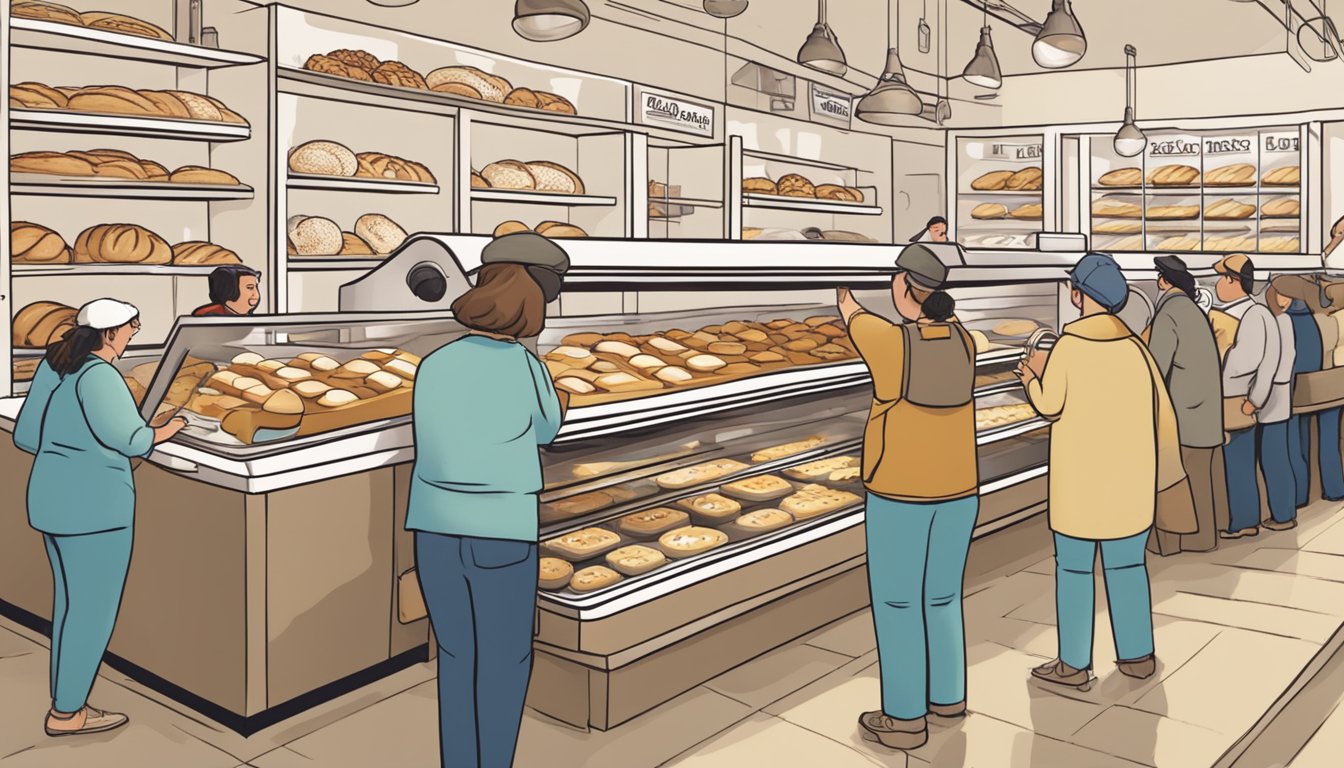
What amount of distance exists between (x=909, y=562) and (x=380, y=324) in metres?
1.90

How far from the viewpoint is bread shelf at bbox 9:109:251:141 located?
14.1 feet

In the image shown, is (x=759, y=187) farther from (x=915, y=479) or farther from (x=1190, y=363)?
(x=915, y=479)

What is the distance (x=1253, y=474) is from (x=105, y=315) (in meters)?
5.32

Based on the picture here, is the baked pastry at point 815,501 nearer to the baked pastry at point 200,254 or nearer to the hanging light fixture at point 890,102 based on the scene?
the hanging light fixture at point 890,102

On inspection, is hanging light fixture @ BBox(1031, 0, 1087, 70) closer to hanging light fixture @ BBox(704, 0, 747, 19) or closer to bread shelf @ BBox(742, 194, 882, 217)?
hanging light fixture @ BBox(704, 0, 747, 19)

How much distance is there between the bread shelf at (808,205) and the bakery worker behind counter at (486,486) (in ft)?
18.7

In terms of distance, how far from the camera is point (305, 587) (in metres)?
2.98

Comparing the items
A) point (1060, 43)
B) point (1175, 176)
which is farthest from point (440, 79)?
point (1175, 176)

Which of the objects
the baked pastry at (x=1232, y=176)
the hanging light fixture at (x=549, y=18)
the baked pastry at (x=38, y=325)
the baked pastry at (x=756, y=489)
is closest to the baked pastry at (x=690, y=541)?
the baked pastry at (x=756, y=489)

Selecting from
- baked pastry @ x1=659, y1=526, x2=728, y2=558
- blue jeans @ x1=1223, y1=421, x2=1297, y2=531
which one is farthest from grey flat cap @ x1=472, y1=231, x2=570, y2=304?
blue jeans @ x1=1223, y1=421, x2=1297, y2=531

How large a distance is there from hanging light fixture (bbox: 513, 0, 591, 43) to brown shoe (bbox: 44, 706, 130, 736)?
263 centimetres

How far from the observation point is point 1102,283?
3303 mm

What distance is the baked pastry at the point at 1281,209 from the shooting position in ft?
30.0

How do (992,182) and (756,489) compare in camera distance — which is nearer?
(756,489)
